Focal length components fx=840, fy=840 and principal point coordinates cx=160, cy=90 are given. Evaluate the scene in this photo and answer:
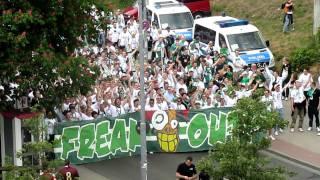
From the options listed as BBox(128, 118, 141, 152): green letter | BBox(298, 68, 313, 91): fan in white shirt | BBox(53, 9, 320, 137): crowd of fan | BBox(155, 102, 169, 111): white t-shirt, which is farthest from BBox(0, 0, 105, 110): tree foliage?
BBox(298, 68, 313, 91): fan in white shirt

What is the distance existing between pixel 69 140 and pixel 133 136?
182 centimetres

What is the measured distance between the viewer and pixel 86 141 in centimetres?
2142

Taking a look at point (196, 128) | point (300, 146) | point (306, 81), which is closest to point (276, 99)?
point (306, 81)

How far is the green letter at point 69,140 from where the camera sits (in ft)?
69.2

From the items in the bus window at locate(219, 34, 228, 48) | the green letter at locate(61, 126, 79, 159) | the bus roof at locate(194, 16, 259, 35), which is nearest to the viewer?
the green letter at locate(61, 126, 79, 159)

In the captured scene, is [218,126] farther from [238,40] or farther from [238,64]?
[238,40]

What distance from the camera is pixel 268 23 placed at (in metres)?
36.1

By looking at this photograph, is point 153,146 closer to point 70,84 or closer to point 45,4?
point 70,84

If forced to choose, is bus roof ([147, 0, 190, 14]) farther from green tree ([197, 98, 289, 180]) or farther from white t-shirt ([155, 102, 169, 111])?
green tree ([197, 98, 289, 180])

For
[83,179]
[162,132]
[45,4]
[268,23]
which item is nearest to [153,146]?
[162,132]

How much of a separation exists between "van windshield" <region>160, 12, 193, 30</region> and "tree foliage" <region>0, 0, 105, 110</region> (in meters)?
A: 16.1

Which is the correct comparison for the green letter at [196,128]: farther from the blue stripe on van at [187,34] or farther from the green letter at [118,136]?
the blue stripe on van at [187,34]

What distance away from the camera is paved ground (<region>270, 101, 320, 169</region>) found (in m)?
22.5

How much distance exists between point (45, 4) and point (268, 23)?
20711 millimetres
